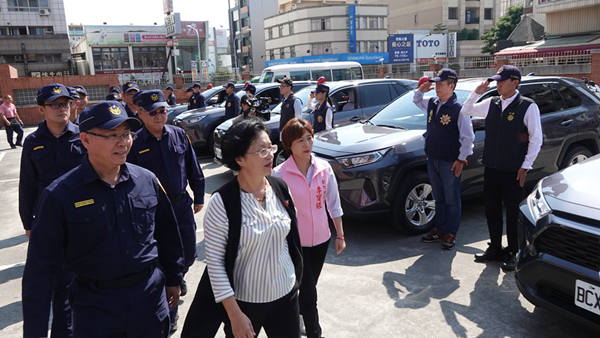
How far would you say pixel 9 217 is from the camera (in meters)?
7.23

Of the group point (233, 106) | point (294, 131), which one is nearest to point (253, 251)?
point (294, 131)

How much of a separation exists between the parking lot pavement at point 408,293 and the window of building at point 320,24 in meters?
63.3

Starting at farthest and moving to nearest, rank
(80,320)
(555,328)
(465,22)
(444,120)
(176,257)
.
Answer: (465,22) → (444,120) → (555,328) → (176,257) → (80,320)

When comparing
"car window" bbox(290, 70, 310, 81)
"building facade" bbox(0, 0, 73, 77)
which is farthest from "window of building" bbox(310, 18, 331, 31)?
"car window" bbox(290, 70, 310, 81)

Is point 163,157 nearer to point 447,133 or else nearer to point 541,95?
point 447,133

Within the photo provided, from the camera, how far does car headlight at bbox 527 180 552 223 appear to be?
10.8 feet

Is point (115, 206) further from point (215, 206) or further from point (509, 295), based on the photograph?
point (509, 295)

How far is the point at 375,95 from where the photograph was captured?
898 centimetres

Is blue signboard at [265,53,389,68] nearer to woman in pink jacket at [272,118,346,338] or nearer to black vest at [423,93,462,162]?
black vest at [423,93,462,162]

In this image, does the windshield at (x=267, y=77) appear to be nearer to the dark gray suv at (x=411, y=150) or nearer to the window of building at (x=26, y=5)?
the dark gray suv at (x=411, y=150)

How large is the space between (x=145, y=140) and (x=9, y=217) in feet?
16.7

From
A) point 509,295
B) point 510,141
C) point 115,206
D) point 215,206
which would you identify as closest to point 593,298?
point 509,295

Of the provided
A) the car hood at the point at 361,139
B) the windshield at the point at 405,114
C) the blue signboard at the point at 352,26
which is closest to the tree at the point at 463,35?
the blue signboard at the point at 352,26

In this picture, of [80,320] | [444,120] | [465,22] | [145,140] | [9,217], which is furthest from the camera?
[465,22]
